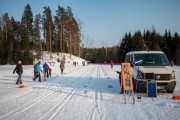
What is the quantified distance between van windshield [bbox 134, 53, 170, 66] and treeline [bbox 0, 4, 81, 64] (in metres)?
56.5

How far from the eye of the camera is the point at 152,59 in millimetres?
12914

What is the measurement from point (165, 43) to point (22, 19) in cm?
5077

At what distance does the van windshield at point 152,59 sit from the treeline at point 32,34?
56.5 metres

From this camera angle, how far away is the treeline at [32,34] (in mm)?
70375

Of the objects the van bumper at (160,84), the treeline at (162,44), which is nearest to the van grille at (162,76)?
the van bumper at (160,84)

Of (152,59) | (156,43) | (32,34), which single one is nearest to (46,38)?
(32,34)

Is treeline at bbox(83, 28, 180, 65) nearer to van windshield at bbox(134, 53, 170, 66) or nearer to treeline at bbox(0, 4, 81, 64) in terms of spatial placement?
treeline at bbox(0, 4, 81, 64)

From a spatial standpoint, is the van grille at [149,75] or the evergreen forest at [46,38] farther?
the evergreen forest at [46,38]

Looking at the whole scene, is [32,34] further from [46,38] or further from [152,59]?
[152,59]

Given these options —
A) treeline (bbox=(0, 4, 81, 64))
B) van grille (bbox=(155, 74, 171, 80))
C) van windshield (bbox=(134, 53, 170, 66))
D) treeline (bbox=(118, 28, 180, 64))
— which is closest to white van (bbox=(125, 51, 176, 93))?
van grille (bbox=(155, 74, 171, 80))

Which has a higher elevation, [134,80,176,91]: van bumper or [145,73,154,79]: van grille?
[145,73,154,79]: van grille

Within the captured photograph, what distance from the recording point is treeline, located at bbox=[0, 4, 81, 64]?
70.4 metres

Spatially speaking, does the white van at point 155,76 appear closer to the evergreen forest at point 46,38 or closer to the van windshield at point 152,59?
the van windshield at point 152,59

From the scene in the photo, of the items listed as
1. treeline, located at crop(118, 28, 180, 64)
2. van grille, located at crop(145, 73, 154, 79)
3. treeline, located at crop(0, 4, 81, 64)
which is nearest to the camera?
van grille, located at crop(145, 73, 154, 79)
